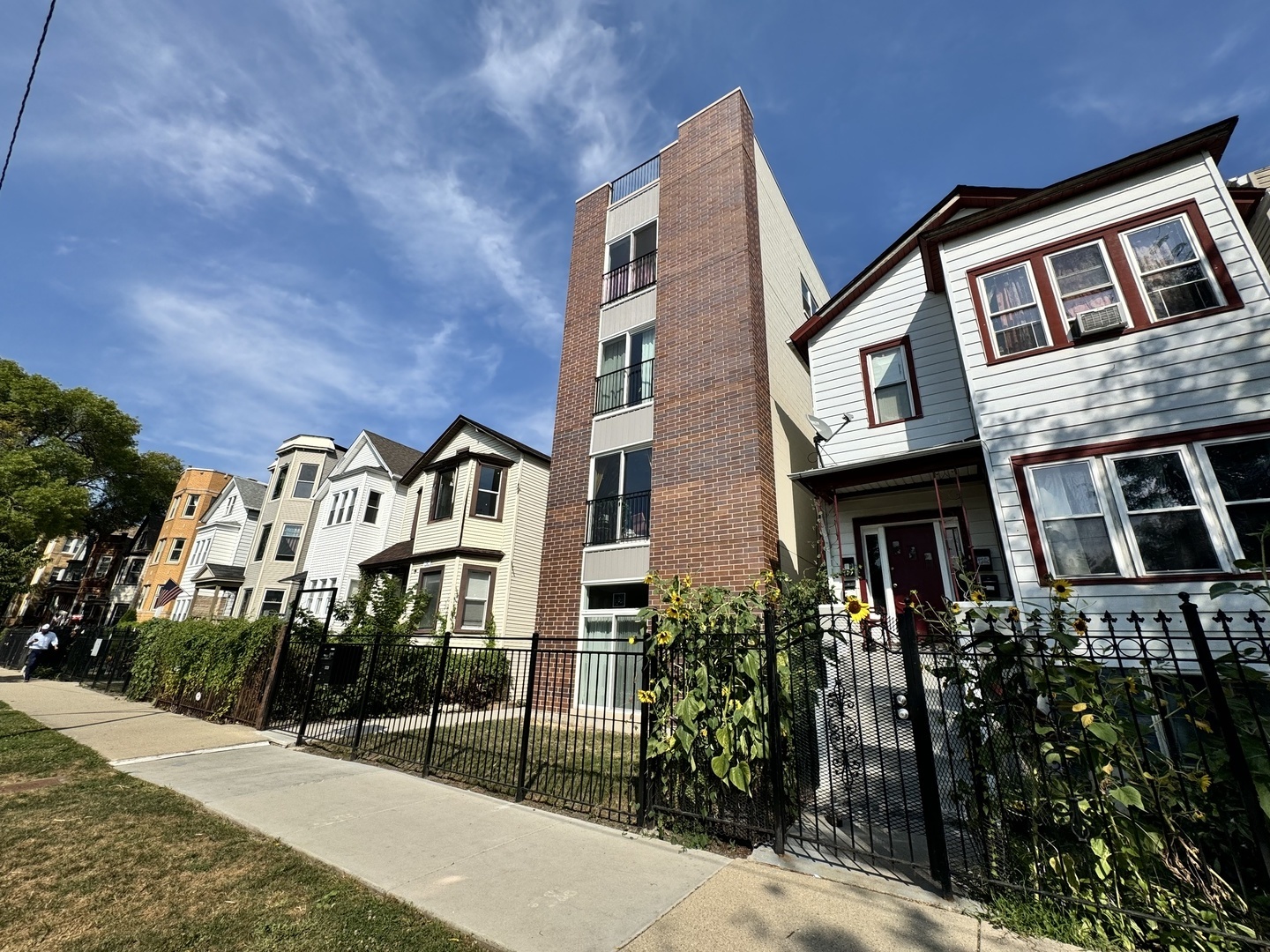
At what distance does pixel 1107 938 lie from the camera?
3.13 metres

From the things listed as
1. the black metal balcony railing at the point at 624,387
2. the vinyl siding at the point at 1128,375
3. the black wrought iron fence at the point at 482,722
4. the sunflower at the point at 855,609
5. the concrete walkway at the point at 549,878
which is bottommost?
the concrete walkway at the point at 549,878

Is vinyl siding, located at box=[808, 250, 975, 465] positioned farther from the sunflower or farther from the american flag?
the american flag

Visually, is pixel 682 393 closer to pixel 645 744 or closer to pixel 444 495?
pixel 645 744

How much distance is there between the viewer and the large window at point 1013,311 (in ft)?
28.6

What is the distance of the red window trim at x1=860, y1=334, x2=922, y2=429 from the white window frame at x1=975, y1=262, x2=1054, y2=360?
1772 mm

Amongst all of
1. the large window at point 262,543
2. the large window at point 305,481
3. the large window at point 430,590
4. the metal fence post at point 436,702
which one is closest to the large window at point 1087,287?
the metal fence post at point 436,702

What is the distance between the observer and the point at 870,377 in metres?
11.3

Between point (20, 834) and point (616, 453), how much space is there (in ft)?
35.1

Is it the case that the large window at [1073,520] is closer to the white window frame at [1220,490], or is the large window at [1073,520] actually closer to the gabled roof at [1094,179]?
the white window frame at [1220,490]

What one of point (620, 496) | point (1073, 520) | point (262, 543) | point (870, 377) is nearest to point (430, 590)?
point (620, 496)

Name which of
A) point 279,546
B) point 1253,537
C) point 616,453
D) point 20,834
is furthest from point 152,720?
point 1253,537

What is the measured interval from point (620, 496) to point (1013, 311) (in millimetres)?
8640

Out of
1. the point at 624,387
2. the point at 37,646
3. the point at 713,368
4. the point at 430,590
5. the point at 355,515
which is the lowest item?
the point at 37,646

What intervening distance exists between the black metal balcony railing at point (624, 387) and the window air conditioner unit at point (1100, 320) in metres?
8.36
